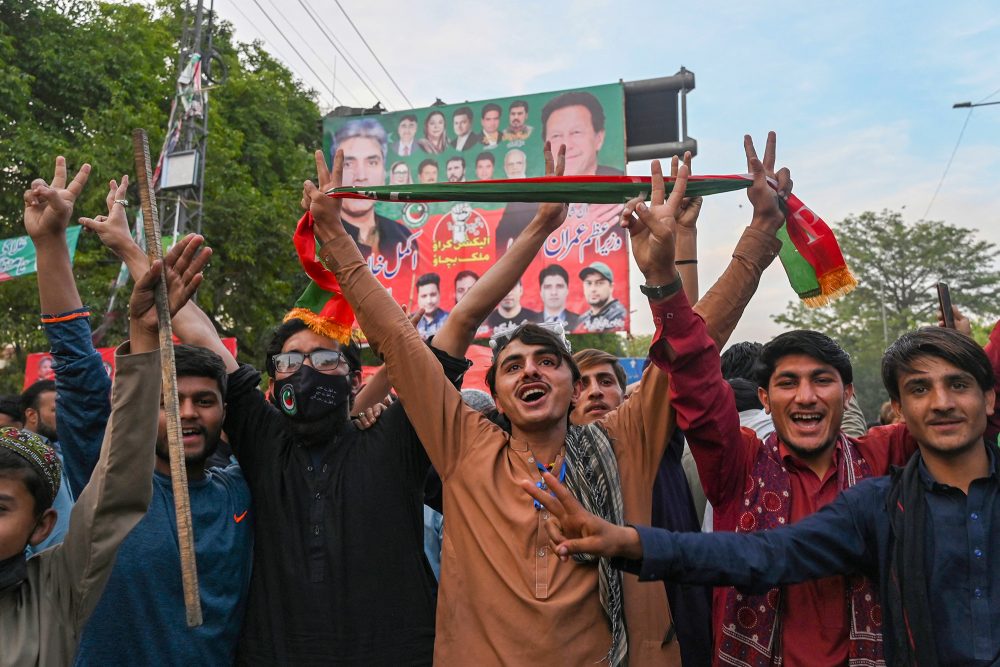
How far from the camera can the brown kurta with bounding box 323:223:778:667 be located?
225 cm

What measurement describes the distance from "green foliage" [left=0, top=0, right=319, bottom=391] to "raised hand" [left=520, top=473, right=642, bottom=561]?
11141mm

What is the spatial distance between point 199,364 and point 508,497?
987mm

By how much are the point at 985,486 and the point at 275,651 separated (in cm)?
190

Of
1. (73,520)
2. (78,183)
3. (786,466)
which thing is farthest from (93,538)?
(786,466)

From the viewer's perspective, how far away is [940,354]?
227 centimetres

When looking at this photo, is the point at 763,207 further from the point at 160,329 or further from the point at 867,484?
the point at 160,329

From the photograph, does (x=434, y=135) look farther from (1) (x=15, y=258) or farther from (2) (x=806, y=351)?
(2) (x=806, y=351)

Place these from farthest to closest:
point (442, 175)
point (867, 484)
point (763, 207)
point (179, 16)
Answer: point (179, 16), point (442, 175), point (763, 207), point (867, 484)

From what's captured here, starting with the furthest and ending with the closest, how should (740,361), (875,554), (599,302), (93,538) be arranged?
(599,302)
(740,361)
(875,554)
(93,538)

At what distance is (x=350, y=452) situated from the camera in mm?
2598

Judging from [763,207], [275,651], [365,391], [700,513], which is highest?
[763,207]

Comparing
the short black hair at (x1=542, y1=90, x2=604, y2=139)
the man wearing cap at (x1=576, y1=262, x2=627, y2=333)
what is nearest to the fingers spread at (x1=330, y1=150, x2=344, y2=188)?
the man wearing cap at (x1=576, y1=262, x2=627, y2=333)

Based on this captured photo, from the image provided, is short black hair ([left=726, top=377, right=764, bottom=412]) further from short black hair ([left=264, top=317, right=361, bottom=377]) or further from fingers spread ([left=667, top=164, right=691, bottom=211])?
short black hair ([left=264, top=317, right=361, bottom=377])

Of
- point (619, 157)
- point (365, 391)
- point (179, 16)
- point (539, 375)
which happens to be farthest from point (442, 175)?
point (539, 375)
